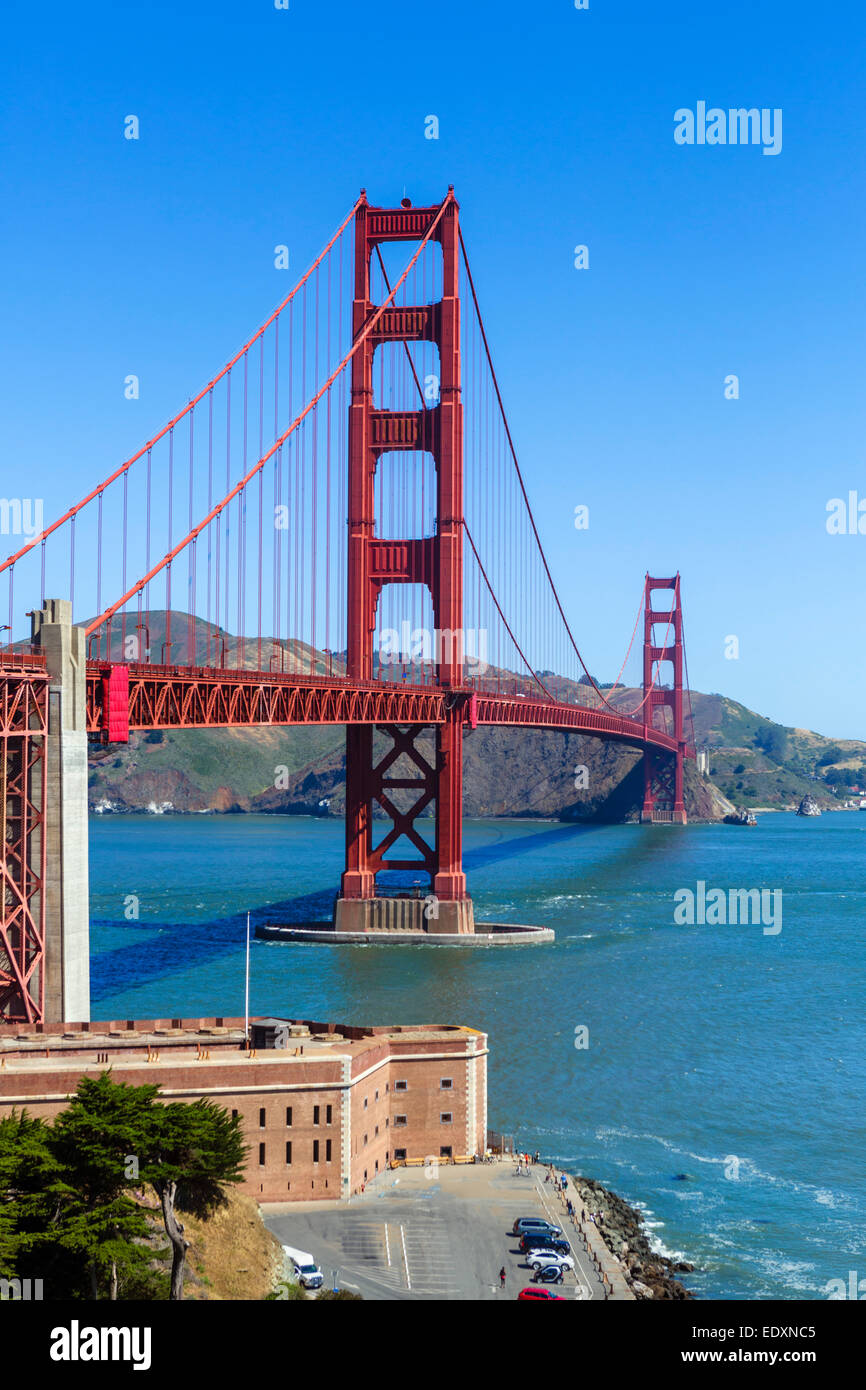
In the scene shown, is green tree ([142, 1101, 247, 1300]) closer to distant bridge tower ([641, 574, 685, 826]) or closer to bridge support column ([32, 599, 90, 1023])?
bridge support column ([32, 599, 90, 1023])

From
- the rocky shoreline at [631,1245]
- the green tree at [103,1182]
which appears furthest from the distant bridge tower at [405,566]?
the green tree at [103,1182]

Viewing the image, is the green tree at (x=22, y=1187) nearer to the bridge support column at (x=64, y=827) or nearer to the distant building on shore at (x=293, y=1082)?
the distant building on shore at (x=293, y=1082)

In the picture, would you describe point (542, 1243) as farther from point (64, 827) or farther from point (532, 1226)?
point (64, 827)

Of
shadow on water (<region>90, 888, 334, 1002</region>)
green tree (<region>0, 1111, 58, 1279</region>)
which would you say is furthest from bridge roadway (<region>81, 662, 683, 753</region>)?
green tree (<region>0, 1111, 58, 1279</region>)

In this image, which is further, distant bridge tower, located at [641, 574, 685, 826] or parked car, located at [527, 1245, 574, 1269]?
distant bridge tower, located at [641, 574, 685, 826]
